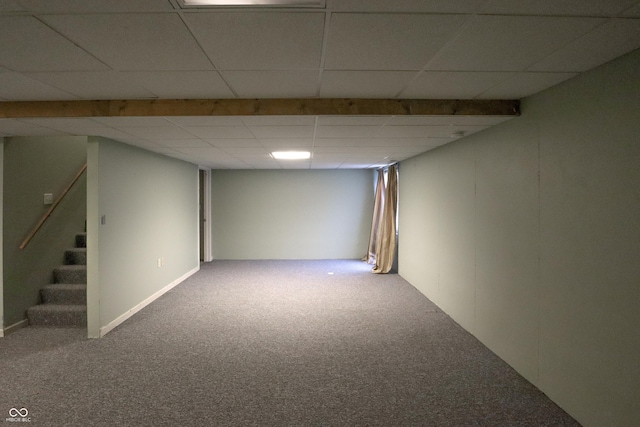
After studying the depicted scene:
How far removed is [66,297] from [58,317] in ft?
1.12

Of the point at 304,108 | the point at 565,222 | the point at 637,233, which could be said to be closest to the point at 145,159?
the point at 304,108

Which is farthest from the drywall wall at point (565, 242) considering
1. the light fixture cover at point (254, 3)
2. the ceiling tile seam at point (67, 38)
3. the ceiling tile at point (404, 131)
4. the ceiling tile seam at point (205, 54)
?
the ceiling tile seam at point (67, 38)

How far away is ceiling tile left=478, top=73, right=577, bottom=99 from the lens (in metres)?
2.25

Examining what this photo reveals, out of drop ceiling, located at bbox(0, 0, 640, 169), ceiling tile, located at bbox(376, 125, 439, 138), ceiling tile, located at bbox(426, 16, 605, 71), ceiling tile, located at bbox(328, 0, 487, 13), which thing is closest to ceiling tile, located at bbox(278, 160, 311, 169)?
ceiling tile, located at bbox(376, 125, 439, 138)

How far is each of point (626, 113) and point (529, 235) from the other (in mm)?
1126

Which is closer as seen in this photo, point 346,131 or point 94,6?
point 94,6

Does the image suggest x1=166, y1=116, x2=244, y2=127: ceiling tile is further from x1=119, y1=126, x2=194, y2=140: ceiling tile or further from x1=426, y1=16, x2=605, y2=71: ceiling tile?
x1=426, y1=16, x2=605, y2=71: ceiling tile

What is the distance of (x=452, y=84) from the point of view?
7.95 feet

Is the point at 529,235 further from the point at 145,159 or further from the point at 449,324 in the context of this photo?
the point at 145,159

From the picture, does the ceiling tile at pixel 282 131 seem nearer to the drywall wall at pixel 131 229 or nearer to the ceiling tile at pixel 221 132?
the ceiling tile at pixel 221 132

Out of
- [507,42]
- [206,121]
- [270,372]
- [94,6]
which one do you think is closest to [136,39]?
[94,6]

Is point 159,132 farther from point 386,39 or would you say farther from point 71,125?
point 386,39

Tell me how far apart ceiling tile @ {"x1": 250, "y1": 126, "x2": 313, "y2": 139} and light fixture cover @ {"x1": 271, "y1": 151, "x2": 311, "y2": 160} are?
134 cm

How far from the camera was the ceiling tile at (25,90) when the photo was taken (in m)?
2.24
